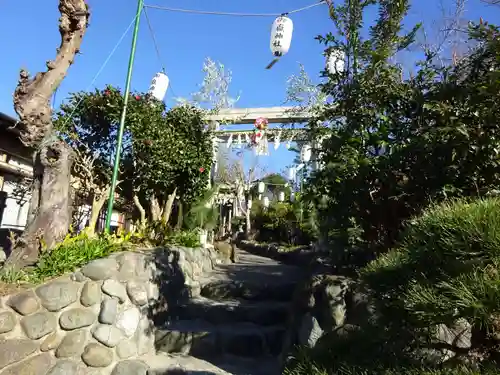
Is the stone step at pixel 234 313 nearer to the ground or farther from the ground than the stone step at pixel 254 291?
nearer to the ground

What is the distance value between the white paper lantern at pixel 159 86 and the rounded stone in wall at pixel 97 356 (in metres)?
4.91

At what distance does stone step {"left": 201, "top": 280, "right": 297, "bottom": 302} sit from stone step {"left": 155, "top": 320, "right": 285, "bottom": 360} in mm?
1188

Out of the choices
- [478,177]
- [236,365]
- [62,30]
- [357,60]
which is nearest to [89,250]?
[236,365]

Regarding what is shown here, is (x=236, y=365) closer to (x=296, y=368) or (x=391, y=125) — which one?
(x=296, y=368)

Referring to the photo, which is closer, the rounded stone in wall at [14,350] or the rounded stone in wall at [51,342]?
the rounded stone in wall at [14,350]

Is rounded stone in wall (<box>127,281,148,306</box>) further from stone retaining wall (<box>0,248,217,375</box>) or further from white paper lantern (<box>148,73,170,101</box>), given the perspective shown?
white paper lantern (<box>148,73,170,101</box>)

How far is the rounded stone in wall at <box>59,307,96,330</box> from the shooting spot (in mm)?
3811

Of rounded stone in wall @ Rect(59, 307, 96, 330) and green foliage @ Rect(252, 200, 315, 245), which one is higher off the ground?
green foliage @ Rect(252, 200, 315, 245)

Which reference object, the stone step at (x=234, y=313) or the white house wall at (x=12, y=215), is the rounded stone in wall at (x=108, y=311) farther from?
the white house wall at (x=12, y=215)

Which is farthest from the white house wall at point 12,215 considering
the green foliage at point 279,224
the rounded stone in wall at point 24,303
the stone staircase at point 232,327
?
the green foliage at point 279,224

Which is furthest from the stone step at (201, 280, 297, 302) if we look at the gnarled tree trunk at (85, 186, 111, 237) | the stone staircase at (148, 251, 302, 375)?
the gnarled tree trunk at (85, 186, 111, 237)

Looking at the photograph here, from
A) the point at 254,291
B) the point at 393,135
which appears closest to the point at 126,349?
the point at 254,291

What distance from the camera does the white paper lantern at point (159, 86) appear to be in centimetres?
738

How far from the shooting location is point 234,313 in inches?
199
